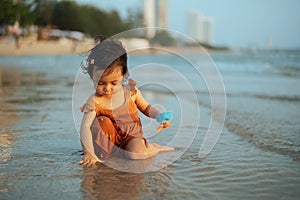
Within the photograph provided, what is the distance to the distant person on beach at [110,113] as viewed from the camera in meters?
2.27

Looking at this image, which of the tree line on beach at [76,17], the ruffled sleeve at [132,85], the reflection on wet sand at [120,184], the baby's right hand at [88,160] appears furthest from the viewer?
the tree line on beach at [76,17]

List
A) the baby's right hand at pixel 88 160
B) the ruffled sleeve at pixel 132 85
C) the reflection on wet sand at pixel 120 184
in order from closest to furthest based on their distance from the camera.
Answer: the reflection on wet sand at pixel 120 184, the baby's right hand at pixel 88 160, the ruffled sleeve at pixel 132 85

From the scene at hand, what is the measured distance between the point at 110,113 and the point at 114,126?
3.5 inches

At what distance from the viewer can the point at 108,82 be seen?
→ 230 cm

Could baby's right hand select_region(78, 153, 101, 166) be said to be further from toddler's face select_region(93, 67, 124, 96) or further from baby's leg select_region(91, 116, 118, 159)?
toddler's face select_region(93, 67, 124, 96)

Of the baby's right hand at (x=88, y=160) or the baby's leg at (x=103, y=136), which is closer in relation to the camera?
the baby's right hand at (x=88, y=160)

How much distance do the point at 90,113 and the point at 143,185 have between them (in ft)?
2.14

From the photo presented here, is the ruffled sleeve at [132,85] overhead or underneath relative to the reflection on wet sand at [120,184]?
overhead

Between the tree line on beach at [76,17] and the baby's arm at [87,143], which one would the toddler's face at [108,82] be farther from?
the tree line on beach at [76,17]

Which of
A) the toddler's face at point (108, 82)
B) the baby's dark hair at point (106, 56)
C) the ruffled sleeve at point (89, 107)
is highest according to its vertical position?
the baby's dark hair at point (106, 56)

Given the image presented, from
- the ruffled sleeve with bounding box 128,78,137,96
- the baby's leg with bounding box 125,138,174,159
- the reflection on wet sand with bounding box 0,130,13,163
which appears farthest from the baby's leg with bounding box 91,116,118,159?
the reflection on wet sand with bounding box 0,130,13,163

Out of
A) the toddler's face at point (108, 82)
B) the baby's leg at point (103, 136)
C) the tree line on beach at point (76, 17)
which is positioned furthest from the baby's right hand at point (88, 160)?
the tree line on beach at point (76, 17)

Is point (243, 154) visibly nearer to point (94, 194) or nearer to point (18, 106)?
point (94, 194)

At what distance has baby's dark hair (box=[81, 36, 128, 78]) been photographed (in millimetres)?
2260
